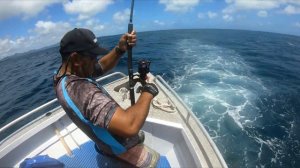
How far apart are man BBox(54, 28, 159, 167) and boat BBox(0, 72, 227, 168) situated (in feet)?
4.45

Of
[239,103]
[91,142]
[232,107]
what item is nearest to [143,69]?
[91,142]

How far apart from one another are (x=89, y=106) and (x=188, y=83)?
34.3 feet

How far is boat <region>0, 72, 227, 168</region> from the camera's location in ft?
11.1

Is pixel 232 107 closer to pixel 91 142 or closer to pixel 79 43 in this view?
pixel 91 142


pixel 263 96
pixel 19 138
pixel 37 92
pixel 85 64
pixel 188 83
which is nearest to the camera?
pixel 85 64

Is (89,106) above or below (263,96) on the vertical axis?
above

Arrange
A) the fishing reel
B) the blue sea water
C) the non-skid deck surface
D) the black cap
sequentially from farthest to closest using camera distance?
1. the blue sea water
2. the non-skid deck surface
3. the fishing reel
4. the black cap

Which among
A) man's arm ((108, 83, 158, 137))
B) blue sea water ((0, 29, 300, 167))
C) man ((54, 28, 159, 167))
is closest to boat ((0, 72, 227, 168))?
man ((54, 28, 159, 167))

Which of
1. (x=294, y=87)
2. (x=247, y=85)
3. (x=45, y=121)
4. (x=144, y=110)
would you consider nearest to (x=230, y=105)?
(x=247, y=85)

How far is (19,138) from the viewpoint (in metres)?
3.75

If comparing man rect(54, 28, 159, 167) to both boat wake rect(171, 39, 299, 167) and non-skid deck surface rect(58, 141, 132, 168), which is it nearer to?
non-skid deck surface rect(58, 141, 132, 168)

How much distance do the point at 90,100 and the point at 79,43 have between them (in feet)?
1.67

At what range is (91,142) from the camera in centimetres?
389

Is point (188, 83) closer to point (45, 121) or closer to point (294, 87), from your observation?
point (294, 87)
